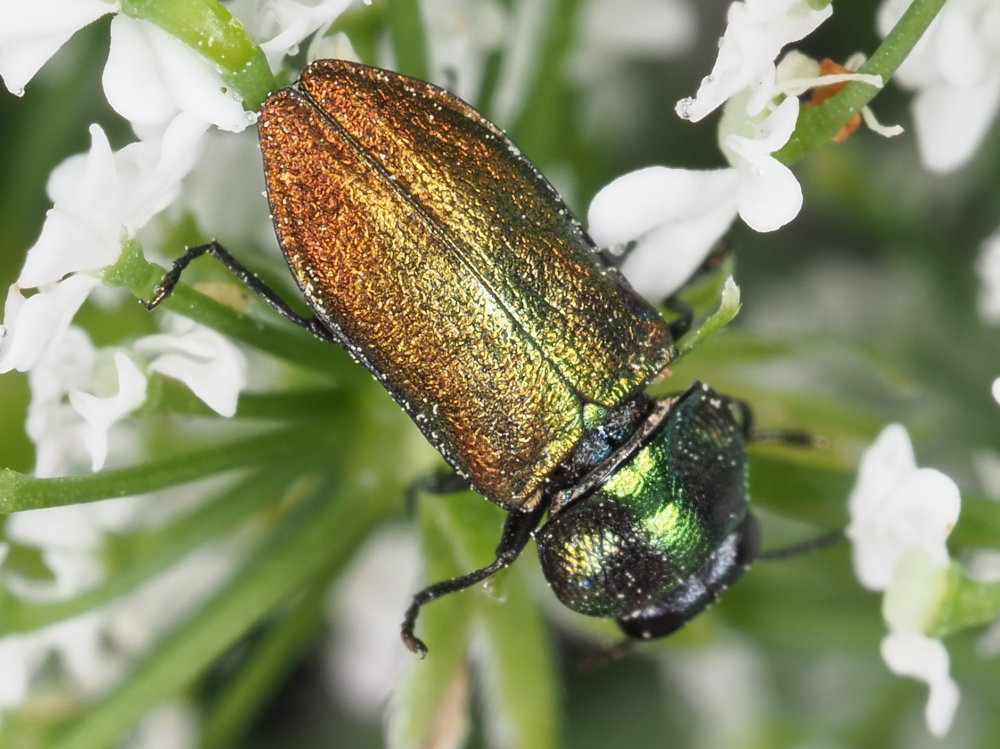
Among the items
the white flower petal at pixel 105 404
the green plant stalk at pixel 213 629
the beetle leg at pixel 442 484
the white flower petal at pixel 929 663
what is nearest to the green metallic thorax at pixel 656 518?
the beetle leg at pixel 442 484

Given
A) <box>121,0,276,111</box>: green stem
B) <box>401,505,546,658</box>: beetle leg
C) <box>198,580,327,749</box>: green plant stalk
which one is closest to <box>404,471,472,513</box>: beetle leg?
<box>401,505,546,658</box>: beetle leg

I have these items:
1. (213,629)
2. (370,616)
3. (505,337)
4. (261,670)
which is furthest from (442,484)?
(370,616)

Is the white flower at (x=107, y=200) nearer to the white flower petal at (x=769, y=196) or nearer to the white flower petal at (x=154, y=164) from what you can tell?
the white flower petal at (x=154, y=164)

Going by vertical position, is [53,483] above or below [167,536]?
above

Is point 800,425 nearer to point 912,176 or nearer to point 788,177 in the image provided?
point 788,177

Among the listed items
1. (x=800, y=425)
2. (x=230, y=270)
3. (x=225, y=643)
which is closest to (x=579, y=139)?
(x=800, y=425)

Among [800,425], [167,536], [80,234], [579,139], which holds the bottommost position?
[800,425]

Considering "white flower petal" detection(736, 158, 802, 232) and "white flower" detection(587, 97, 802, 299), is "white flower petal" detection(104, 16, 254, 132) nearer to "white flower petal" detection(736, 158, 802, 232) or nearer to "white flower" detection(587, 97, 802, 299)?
"white flower" detection(587, 97, 802, 299)
